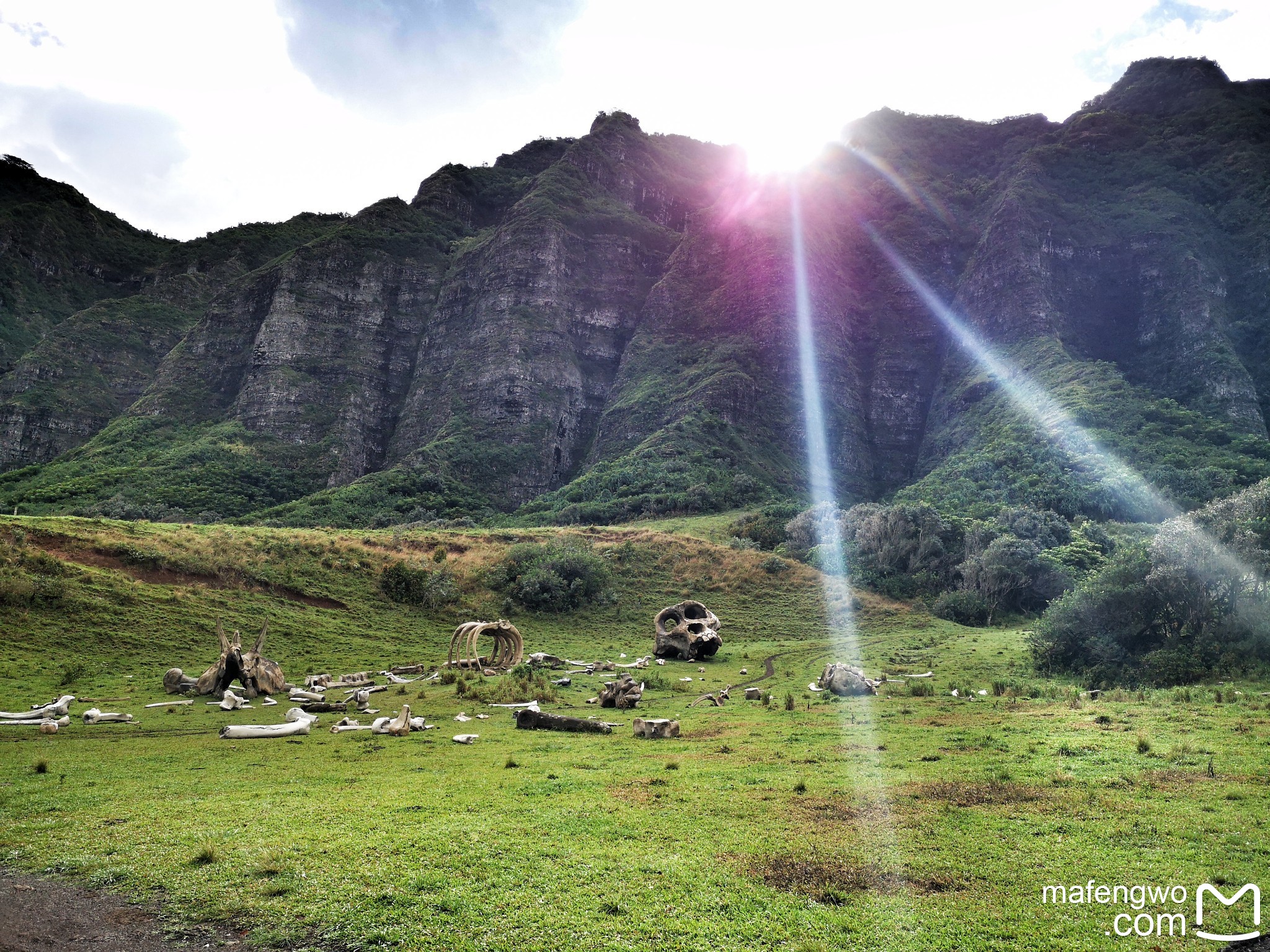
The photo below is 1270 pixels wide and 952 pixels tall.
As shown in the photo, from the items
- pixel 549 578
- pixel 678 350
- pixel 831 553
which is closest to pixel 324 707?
pixel 549 578

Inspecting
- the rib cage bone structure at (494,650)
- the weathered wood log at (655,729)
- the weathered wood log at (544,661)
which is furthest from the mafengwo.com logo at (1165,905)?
the weathered wood log at (544,661)

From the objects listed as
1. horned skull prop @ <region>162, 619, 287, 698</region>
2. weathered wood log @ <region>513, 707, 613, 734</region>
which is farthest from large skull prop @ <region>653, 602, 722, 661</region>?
horned skull prop @ <region>162, 619, 287, 698</region>

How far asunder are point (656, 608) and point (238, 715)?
30.2m

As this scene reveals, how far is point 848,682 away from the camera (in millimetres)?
24219

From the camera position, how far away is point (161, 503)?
8856cm

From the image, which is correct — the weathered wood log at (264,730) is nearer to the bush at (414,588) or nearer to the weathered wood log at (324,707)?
the weathered wood log at (324,707)

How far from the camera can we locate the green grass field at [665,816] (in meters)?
6.89

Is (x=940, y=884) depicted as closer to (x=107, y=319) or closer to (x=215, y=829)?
(x=215, y=829)

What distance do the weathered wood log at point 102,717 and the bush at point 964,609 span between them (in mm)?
45906

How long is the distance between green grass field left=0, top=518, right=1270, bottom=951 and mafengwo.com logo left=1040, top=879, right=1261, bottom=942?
0.10 metres

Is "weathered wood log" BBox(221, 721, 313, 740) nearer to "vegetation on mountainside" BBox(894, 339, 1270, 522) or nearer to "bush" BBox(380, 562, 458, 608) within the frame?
"bush" BBox(380, 562, 458, 608)

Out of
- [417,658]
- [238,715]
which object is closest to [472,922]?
[238,715]

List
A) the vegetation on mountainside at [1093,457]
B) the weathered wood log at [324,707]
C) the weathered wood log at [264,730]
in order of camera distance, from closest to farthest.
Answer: the weathered wood log at [264,730] → the weathered wood log at [324,707] → the vegetation on mountainside at [1093,457]

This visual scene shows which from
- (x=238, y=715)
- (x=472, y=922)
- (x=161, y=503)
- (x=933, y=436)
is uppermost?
(x=933, y=436)
